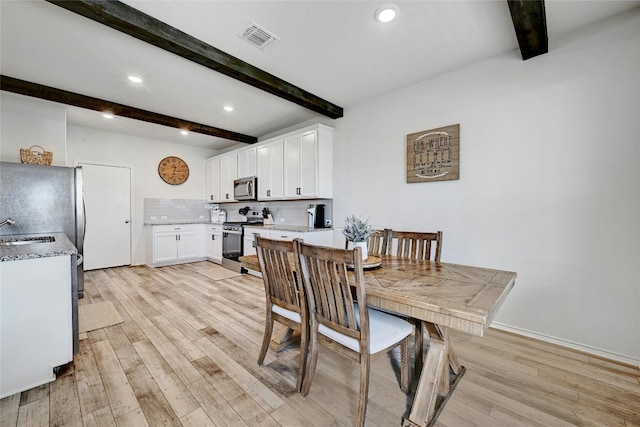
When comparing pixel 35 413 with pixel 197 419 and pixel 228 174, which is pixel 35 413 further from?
pixel 228 174

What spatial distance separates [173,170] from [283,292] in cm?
508

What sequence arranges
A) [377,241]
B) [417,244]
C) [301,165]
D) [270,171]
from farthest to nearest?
[270,171], [301,165], [377,241], [417,244]

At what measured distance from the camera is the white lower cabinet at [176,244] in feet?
16.5

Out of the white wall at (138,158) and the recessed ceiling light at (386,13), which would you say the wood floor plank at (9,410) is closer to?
the recessed ceiling light at (386,13)

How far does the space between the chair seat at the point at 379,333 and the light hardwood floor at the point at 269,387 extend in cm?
42

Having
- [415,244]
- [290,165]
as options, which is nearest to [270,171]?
[290,165]

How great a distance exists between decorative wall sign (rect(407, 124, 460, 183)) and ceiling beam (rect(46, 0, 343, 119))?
1.55 metres

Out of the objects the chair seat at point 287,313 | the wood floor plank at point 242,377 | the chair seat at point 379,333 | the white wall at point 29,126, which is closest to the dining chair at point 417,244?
the chair seat at point 379,333

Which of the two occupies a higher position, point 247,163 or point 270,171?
point 247,163

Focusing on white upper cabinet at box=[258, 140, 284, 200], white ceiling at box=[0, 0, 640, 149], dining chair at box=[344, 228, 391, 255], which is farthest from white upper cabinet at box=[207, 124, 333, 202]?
dining chair at box=[344, 228, 391, 255]

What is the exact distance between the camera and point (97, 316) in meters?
2.80

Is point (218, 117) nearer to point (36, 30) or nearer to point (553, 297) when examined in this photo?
point (36, 30)

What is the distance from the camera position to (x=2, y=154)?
326cm

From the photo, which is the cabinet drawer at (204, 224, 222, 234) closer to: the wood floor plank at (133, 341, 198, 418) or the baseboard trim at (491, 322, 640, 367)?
the wood floor plank at (133, 341, 198, 418)
